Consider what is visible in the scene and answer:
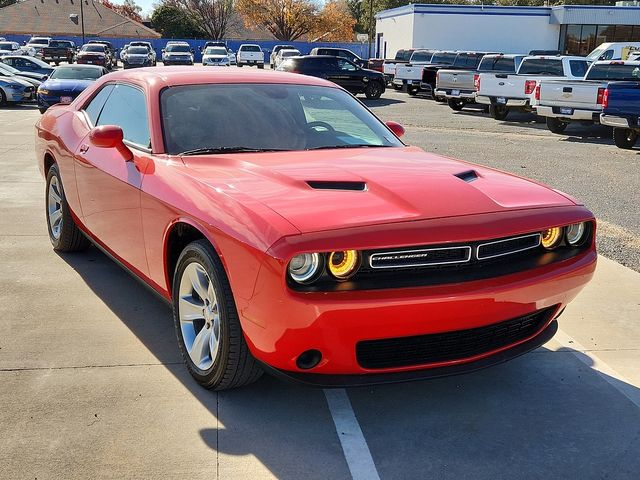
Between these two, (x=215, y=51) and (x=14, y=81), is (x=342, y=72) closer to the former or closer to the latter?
(x=14, y=81)

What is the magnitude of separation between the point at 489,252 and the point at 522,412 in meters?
0.86

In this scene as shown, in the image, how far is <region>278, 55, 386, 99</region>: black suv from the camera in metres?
25.8

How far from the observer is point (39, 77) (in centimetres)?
2495

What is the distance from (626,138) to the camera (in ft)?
44.5

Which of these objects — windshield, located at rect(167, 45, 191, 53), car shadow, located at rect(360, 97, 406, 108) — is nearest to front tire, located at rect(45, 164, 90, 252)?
car shadow, located at rect(360, 97, 406, 108)

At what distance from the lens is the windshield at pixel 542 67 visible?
1912 centimetres

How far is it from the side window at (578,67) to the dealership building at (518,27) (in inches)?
1132

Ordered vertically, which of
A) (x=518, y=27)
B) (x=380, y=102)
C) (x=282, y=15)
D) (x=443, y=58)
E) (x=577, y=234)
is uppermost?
(x=282, y=15)

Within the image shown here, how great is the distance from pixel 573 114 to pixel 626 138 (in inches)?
80.5

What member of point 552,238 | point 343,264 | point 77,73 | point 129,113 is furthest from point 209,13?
point 343,264

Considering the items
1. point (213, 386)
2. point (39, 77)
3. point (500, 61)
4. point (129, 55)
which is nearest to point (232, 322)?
point (213, 386)

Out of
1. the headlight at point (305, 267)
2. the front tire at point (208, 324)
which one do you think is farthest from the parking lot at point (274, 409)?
the headlight at point (305, 267)

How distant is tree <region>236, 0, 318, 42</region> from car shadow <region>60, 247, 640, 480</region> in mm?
76812

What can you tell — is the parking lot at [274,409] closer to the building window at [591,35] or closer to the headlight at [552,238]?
the headlight at [552,238]
